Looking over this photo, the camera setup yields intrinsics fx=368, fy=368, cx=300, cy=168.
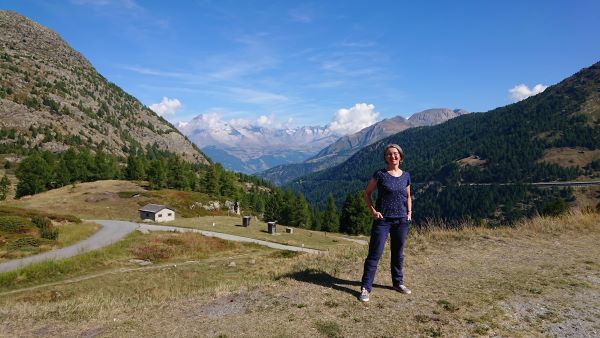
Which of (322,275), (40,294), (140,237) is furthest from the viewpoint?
(140,237)

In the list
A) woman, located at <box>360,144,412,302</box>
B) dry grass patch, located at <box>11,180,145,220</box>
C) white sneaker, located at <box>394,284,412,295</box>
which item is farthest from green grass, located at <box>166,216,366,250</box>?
woman, located at <box>360,144,412,302</box>

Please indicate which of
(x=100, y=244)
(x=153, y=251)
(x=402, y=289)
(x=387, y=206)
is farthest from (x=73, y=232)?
(x=387, y=206)

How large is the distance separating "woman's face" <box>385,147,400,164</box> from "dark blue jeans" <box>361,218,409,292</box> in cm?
166

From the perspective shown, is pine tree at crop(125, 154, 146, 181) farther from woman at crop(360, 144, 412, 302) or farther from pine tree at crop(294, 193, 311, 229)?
woman at crop(360, 144, 412, 302)

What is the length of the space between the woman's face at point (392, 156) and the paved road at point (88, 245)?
38.0 metres

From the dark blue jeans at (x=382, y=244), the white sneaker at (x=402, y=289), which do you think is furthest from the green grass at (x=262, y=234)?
the dark blue jeans at (x=382, y=244)

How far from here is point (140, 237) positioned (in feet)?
168

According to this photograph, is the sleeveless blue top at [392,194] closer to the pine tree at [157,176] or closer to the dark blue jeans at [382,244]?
the dark blue jeans at [382,244]

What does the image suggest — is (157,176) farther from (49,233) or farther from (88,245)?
(88,245)

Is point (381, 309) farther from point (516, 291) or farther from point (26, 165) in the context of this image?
point (26, 165)

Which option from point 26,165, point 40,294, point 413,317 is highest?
point 26,165

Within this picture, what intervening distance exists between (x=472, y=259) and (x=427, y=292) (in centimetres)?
511

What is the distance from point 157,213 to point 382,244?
72860 millimetres

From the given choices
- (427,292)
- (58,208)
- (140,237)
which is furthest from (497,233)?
(58,208)
